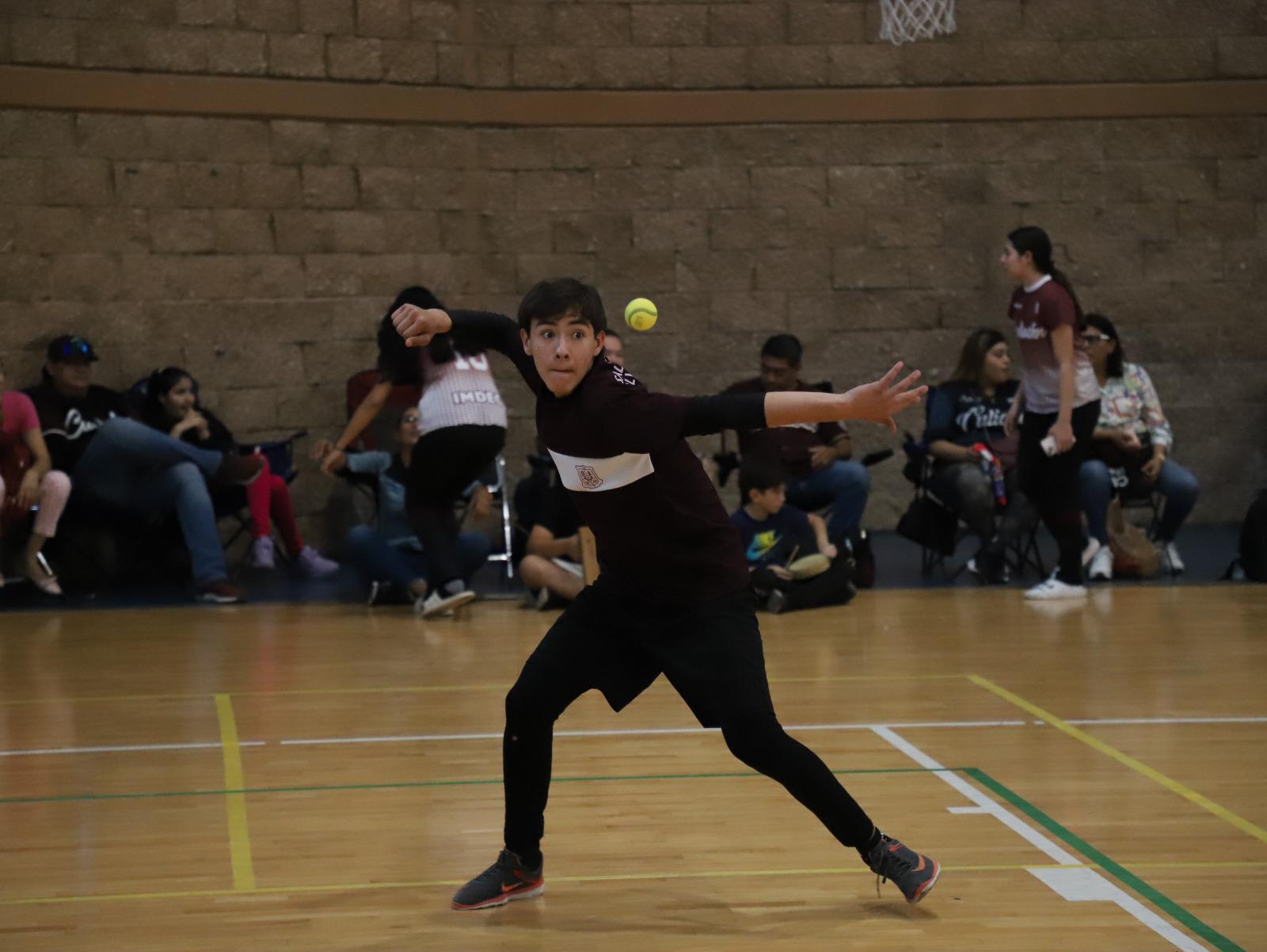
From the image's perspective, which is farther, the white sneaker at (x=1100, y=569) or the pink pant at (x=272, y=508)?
the pink pant at (x=272, y=508)

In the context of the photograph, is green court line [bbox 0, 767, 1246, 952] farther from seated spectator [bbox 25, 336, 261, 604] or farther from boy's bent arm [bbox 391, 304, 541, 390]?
seated spectator [bbox 25, 336, 261, 604]

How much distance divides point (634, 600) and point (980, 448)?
5967 millimetres

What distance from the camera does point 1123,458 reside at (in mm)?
9664

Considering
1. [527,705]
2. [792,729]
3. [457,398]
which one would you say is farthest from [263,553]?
[527,705]

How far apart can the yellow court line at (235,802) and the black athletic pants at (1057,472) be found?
4186 mm

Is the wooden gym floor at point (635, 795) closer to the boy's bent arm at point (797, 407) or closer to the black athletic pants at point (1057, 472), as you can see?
the black athletic pants at point (1057, 472)

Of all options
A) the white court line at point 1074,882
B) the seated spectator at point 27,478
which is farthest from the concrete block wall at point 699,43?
the white court line at point 1074,882

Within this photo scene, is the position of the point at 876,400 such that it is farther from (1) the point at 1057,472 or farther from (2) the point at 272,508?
(2) the point at 272,508

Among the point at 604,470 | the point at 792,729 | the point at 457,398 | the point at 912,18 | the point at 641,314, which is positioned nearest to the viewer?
the point at 604,470

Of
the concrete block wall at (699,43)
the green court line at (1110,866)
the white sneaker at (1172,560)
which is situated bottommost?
the white sneaker at (1172,560)

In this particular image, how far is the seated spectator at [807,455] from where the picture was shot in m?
8.96

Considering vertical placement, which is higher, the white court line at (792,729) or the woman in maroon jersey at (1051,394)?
the woman in maroon jersey at (1051,394)

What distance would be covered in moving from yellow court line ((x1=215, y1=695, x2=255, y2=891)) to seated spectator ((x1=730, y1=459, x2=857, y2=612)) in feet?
9.83

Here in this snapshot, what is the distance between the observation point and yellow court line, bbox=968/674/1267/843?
4498 millimetres
